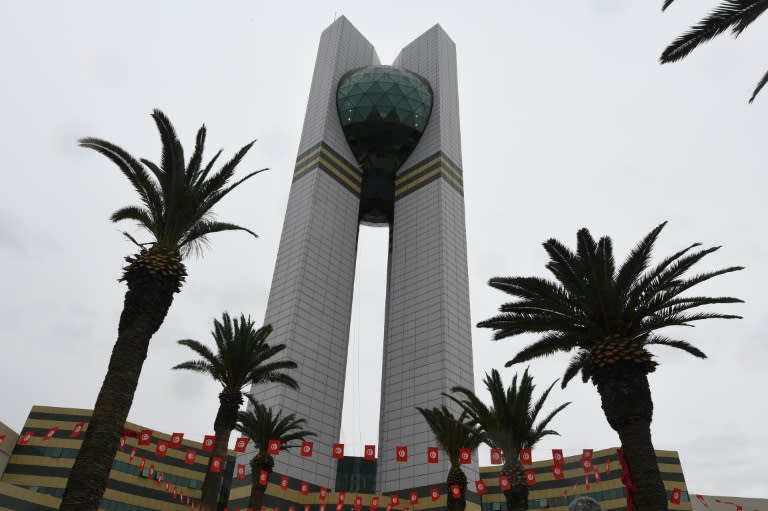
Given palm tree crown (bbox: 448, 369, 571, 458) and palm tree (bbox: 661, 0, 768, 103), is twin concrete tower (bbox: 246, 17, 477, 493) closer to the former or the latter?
palm tree crown (bbox: 448, 369, 571, 458)

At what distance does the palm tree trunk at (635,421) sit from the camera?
16359 millimetres

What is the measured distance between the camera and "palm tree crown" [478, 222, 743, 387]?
18781 mm

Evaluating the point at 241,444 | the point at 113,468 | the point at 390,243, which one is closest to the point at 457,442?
the point at 241,444

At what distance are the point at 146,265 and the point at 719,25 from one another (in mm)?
17218

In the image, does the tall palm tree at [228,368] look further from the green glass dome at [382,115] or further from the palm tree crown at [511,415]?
the green glass dome at [382,115]

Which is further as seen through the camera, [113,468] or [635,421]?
[113,468]

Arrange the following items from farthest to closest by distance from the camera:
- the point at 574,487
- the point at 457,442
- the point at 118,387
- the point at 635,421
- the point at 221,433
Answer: the point at 574,487 < the point at 457,442 < the point at 221,433 < the point at 635,421 < the point at 118,387

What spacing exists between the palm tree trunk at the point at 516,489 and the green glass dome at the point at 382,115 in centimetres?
A: 5889

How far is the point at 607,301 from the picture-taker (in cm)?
1911

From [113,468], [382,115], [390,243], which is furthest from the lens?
[390,243]

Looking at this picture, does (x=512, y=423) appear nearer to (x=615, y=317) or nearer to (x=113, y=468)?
(x=615, y=317)

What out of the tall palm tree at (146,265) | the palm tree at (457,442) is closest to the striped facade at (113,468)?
the palm tree at (457,442)

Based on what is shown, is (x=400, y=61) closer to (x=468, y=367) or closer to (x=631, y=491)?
(x=468, y=367)

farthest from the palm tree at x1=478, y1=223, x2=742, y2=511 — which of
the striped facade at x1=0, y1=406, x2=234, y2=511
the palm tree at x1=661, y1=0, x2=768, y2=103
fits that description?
the striped facade at x1=0, y1=406, x2=234, y2=511
